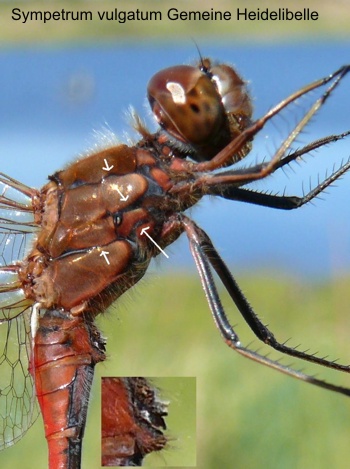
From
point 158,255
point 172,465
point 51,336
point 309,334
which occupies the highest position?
point 309,334

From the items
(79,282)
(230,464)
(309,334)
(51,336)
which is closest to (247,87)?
(79,282)

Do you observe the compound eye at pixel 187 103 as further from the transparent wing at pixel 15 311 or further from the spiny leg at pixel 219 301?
the transparent wing at pixel 15 311

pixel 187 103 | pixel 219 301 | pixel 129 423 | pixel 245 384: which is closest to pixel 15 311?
pixel 129 423

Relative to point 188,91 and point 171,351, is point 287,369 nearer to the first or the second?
point 188,91

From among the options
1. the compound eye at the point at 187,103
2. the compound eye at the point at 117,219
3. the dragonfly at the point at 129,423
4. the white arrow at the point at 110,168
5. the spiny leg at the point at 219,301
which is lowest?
the dragonfly at the point at 129,423

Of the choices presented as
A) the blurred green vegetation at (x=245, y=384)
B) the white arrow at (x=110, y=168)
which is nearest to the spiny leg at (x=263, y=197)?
the white arrow at (x=110, y=168)

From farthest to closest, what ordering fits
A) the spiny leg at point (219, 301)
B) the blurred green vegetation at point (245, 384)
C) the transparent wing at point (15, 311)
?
the blurred green vegetation at point (245, 384)
the transparent wing at point (15, 311)
the spiny leg at point (219, 301)
